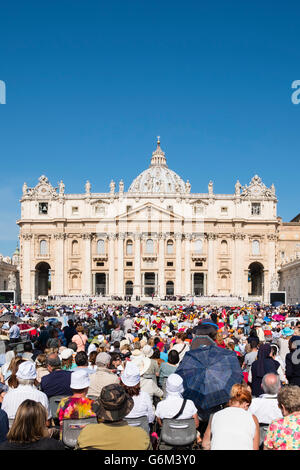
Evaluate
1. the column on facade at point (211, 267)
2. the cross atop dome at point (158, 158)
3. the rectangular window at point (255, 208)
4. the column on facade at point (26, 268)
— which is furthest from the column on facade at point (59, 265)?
the cross atop dome at point (158, 158)

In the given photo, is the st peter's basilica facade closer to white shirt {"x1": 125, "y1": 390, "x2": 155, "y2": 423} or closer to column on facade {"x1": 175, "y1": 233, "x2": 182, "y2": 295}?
column on facade {"x1": 175, "y1": 233, "x2": 182, "y2": 295}

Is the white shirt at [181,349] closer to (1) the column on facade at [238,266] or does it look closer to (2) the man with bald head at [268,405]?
(2) the man with bald head at [268,405]

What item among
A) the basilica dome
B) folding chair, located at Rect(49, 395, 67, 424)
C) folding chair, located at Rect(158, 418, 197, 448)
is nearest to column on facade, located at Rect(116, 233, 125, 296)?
the basilica dome

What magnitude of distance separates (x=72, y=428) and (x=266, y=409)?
2.38 m

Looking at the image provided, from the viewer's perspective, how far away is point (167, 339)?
15266mm

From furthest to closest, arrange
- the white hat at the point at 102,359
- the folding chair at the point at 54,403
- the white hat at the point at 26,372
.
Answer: the white hat at the point at 102,359
the folding chair at the point at 54,403
the white hat at the point at 26,372

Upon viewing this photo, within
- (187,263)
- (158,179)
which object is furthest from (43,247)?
(158,179)

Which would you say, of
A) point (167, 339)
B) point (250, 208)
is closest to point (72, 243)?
point (250, 208)

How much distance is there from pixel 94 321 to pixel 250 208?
176ft

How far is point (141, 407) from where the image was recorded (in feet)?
21.4

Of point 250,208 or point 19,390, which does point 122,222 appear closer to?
point 250,208

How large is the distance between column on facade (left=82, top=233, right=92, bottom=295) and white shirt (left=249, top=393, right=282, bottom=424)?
6692 cm

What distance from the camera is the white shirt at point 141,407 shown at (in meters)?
6.45

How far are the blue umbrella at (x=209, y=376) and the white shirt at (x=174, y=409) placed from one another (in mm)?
635
